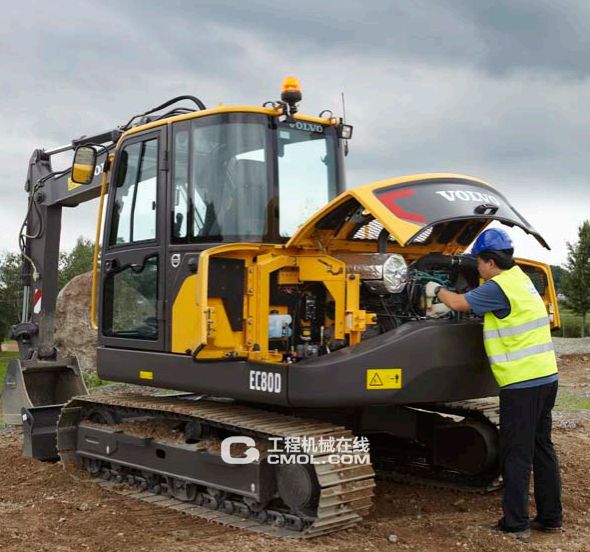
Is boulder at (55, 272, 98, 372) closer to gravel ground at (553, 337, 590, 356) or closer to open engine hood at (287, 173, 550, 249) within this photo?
open engine hood at (287, 173, 550, 249)

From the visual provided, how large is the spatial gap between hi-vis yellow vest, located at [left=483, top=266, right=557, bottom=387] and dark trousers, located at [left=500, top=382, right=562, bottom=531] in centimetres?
12

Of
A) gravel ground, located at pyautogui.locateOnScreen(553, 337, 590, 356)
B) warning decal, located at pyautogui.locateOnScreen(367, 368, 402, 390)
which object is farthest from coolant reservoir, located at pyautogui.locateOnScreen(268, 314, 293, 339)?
gravel ground, located at pyautogui.locateOnScreen(553, 337, 590, 356)

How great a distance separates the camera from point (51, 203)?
351 inches

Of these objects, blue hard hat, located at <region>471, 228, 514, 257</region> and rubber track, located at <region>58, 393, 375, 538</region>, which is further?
blue hard hat, located at <region>471, 228, 514, 257</region>

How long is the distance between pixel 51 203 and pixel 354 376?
4.78 metres

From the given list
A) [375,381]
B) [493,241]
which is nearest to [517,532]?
[375,381]

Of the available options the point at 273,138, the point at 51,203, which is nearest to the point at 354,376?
the point at 273,138

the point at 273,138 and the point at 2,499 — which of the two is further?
the point at 2,499

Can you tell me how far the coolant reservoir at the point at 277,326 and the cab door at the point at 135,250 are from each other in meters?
0.99

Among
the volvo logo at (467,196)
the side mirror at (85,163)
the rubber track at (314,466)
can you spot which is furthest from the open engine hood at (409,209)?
the side mirror at (85,163)

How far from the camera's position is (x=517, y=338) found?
560 centimetres

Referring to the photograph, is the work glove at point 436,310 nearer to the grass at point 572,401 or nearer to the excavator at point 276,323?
the excavator at point 276,323

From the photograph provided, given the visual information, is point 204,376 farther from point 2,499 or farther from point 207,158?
point 2,499

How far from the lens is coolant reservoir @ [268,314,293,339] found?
235 inches
